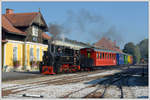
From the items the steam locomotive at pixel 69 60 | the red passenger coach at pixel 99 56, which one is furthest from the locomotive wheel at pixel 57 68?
the red passenger coach at pixel 99 56

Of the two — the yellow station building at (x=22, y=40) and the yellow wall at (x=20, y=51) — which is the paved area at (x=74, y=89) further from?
the yellow station building at (x=22, y=40)

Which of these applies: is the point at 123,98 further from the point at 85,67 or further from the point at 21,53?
the point at 21,53

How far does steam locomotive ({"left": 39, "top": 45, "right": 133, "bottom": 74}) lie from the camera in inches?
787

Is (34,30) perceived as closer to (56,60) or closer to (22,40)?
(22,40)

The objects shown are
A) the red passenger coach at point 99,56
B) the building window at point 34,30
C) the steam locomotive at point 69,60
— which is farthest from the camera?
the building window at point 34,30

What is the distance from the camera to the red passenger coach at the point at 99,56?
24.8 m

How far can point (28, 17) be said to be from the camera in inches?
1192

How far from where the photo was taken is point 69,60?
21297mm

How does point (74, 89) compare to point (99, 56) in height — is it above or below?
below

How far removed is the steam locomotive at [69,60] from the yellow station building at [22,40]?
718 centimetres

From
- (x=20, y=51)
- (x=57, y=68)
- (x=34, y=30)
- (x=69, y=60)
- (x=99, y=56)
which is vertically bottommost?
(x=57, y=68)

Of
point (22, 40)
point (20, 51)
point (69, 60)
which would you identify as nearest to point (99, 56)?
point (69, 60)

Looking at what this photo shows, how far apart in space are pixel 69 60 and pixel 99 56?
579 centimetres

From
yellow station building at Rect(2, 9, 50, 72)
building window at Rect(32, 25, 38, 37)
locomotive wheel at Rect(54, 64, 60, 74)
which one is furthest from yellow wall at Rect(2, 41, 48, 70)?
locomotive wheel at Rect(54, 64, 60, 74)
